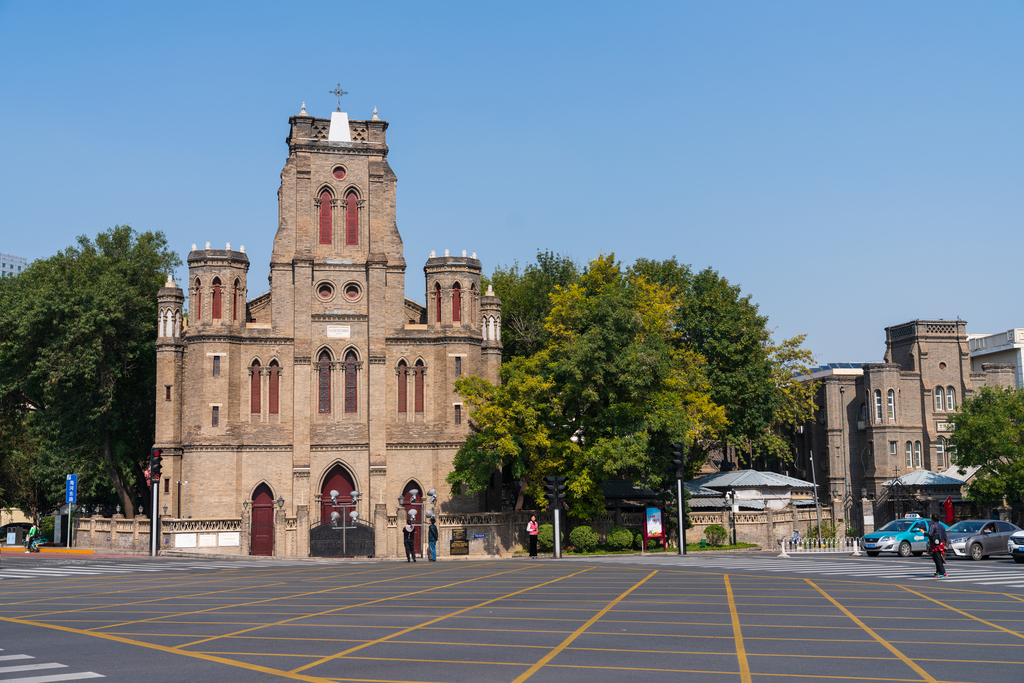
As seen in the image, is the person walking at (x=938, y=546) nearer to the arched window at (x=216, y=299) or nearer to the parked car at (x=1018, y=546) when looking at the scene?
the parked car at (x=1018, y=546)

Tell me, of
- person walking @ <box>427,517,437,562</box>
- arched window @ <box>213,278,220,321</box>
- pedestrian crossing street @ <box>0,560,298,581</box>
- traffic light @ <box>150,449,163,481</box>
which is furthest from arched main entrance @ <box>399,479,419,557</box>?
arched window @ <box>213,278,220,321</box>

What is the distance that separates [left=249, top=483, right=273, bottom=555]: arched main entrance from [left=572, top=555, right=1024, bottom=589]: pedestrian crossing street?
20.0 m

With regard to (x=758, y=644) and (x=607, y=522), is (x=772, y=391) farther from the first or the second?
(x=758, y=644)

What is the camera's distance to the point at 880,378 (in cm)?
6341

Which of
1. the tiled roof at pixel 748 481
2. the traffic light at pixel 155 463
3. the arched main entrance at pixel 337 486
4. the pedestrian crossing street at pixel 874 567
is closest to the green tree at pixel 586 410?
the arched main entrance at pixel 337 486

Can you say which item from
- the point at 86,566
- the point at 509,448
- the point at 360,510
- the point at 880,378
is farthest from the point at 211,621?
the point at 880,378

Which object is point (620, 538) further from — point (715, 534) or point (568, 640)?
point (568, 640)

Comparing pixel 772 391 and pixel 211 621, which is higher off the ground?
pixel 772 391

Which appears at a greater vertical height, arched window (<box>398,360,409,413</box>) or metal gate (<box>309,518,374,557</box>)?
arched window (<box>398,360,409,413</box>)

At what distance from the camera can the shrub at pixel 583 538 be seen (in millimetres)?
39938

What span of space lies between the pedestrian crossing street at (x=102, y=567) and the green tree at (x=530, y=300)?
26.4 metres

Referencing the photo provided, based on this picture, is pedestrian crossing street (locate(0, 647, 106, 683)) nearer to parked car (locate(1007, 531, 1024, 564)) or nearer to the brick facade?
parked car (locate(1007, 531, 1024, 564))

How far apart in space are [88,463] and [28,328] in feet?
26.7

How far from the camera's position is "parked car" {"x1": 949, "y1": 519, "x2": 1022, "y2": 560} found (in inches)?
1265
